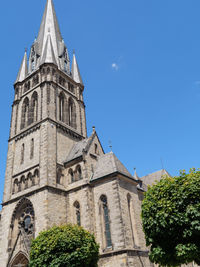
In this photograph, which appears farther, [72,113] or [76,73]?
[76,73]

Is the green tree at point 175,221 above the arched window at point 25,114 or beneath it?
beneath

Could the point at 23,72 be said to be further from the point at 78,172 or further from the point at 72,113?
the point at 78,172

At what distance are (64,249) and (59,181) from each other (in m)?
11.5

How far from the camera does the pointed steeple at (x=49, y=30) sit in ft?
147

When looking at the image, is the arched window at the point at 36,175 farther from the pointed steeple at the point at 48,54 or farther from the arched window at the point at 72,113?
the pointed steeple at the point at 48,54

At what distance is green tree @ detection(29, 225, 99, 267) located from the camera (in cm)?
1867

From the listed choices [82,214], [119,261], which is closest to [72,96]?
[82,214]

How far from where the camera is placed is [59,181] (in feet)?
98.3

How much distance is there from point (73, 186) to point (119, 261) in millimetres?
9591

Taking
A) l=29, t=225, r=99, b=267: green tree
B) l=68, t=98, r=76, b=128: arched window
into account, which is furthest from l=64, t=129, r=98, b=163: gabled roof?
l=29, t=225, r=99, b=267: green tree

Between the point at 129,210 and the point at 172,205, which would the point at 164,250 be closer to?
the point at 172,205

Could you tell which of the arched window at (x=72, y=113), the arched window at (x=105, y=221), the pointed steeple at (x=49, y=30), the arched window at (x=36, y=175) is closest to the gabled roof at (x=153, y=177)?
the arched window at (x=72, y=113)

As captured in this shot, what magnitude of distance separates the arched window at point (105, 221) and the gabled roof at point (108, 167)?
103 inches

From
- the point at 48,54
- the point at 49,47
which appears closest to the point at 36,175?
the point at 48,54
